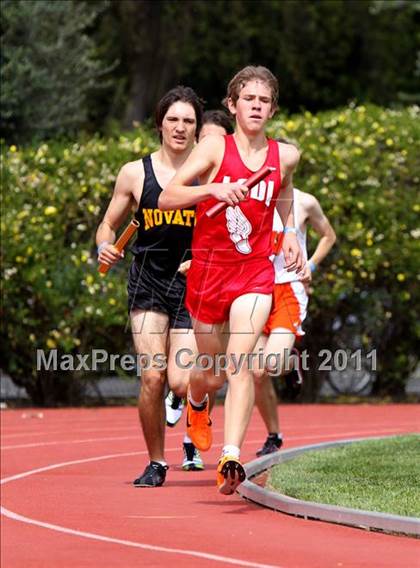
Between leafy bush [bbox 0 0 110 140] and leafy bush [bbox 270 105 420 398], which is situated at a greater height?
leafy bush [bbox 0 0 110 140]

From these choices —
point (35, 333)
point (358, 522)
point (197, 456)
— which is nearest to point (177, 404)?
point (197, 456)

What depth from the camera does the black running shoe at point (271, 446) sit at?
13.2m

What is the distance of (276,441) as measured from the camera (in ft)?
44.0

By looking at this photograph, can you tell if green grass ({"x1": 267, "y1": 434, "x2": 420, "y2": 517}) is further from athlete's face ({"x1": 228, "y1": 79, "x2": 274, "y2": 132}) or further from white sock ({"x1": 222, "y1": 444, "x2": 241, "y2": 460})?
→ athlete's face ({"x1": 228, "y1": 79, "x2": 274, "y2": 132})

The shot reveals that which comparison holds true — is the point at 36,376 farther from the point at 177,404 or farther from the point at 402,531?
the point at 402,531

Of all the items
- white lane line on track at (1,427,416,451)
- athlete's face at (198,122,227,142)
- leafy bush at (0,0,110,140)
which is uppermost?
leafy bush at (0,0,110,140)

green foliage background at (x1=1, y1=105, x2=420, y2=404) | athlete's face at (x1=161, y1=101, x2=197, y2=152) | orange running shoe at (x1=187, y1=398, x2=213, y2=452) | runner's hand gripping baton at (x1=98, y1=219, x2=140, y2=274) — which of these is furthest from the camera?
green foliage background at (x1=1, y1=105, x2=420, y2=404)

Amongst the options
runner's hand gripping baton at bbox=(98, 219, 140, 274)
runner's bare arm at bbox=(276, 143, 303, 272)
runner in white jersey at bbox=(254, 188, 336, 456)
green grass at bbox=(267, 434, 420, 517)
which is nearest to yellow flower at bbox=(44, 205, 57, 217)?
runner in white jersey at bbox=(254, 188, 336, 456)

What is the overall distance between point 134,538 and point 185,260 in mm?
3052

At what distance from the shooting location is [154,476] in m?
11.1

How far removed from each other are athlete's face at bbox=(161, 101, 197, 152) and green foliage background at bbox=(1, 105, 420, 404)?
29.8 ft

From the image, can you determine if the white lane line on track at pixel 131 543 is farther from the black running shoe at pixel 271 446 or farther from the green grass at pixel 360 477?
the black running shoe at pixel 271 446

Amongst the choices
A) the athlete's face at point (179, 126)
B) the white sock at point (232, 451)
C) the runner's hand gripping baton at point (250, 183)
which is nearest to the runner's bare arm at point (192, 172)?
the runner's hand gripping baton at point (250, 183)

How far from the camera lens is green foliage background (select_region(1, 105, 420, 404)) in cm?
2044
